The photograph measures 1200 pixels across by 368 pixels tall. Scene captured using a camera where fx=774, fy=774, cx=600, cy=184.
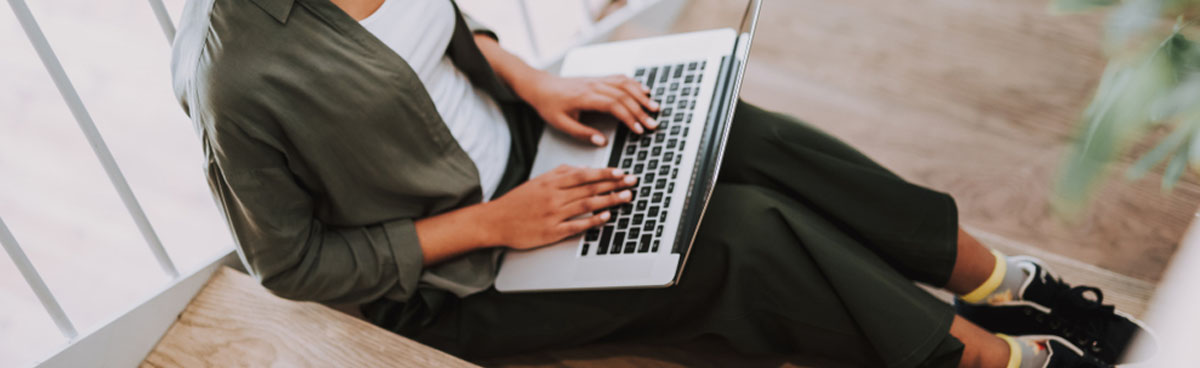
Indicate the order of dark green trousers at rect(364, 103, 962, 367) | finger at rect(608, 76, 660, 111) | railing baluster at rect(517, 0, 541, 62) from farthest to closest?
railing baluster at rect(517, 0, 541, 62) → finger at rect(608, 76, 660, 111) → dark green trousers at rect(364, 103, 962, 367)

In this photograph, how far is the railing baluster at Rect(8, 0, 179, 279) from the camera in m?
0.80

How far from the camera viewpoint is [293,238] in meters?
0.83

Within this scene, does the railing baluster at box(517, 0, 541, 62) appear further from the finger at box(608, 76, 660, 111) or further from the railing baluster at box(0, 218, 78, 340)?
the railing baluster at box(0, 218, 78, 340)

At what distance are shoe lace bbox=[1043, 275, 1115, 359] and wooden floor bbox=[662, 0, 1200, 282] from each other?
14.0 inches

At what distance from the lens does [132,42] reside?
3.03ft

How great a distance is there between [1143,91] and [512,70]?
741 mm

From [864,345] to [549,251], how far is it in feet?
1.33

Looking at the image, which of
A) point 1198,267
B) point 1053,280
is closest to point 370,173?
point 1198,267

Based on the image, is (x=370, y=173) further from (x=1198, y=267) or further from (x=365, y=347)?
(x=1198, y=267)

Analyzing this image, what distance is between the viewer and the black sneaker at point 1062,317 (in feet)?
3.41

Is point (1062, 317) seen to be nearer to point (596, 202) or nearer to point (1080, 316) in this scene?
Answer: point (1080, 316)

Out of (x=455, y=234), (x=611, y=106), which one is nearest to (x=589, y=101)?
(x=611, y=106)

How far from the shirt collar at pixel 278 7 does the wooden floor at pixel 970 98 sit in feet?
3.76

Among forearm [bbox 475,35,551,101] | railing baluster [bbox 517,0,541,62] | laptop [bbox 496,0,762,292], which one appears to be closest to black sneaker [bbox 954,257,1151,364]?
laptop [bbox 496,0,762,292]
